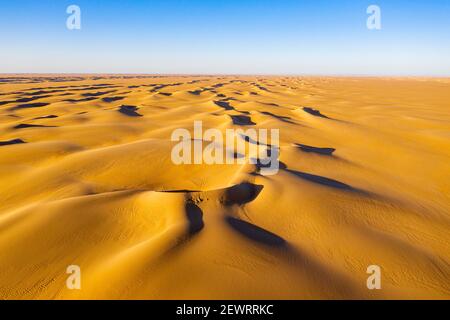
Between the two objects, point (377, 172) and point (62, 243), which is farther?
point (377, 172)

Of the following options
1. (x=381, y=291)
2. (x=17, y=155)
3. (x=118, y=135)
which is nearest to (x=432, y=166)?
(x=381, y=291)

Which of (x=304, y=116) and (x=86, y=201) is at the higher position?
(x=304, y=116)

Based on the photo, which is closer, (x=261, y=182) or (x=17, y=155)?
(x=261, y=182)

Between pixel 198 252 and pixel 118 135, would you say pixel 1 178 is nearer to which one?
pixel 118 135

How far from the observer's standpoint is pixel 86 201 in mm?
4559

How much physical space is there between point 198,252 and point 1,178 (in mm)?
5126

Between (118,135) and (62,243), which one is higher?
(118,135)

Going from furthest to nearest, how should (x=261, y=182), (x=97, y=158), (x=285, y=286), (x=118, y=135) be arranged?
1. (x=118, y=135)
2. (x=97, y=158)
3. (x=261, y=182)
4. (x=285, y=286)

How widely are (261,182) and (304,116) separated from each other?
33.1ft

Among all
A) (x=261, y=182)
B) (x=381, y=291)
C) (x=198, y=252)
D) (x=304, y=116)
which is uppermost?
(x=304, y=116)

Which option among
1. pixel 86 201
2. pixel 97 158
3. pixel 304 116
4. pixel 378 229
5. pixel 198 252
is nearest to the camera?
pixel 198 252

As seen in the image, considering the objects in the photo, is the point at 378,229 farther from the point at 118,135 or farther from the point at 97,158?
the point at 118,135

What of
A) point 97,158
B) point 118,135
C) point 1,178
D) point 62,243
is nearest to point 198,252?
point 62,243

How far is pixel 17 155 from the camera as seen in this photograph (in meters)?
7.52
